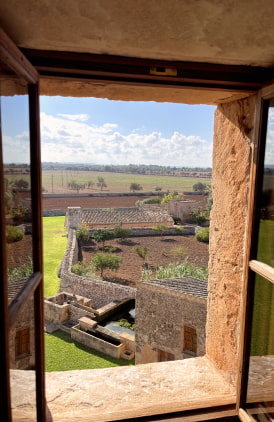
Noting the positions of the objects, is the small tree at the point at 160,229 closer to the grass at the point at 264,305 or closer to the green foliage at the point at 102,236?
the green foliage at the point at 102,236

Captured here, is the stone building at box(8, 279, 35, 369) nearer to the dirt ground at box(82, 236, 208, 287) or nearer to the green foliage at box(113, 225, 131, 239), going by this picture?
the dirt ground at box(82, 236, 208, 287)

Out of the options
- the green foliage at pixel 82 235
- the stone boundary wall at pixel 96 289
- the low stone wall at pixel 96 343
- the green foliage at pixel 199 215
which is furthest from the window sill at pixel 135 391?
the green foliage at pixel 199 215

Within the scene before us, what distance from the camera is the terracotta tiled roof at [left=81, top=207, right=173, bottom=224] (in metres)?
27.9

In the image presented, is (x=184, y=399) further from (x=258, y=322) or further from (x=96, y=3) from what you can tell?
(x=96, y=3)

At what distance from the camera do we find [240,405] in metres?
1.47

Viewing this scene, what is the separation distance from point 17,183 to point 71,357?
10.6 meters

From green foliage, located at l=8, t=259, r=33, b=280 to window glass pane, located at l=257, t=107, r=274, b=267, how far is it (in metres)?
0.92

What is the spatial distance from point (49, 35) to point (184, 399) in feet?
5.50

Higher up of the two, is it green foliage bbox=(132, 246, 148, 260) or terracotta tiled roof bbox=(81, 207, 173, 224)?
terracotta tiled roof bbox=(81, 207, 173, 224)

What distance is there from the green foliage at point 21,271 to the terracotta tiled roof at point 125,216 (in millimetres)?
26316

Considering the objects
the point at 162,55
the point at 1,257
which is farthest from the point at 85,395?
the point at 162,55

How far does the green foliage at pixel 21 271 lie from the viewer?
35.6 inches

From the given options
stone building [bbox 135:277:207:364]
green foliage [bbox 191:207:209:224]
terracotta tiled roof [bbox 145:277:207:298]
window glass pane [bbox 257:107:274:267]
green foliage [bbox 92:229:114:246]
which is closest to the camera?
window glass pane [bbox 257:107:274:267]

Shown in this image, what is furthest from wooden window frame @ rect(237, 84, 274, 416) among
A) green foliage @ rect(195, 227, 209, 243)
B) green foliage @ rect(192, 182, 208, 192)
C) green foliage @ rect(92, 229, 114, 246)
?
green foliage @ rect(192, 182, 208, 192)
